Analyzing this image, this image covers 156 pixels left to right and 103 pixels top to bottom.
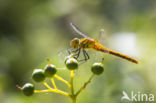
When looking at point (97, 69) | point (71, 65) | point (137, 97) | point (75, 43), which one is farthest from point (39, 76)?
point (137, 97)

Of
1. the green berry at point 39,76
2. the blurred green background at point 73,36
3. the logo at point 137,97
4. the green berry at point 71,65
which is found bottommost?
the green berry at point 39,76

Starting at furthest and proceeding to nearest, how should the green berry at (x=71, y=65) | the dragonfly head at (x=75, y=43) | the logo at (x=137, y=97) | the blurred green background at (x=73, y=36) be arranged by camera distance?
1. the blurred green background at (x=73, y=36)
2. the logo at (x=137, y=97)
3. the dragonfly head at (x=75, y=43)
4. the green berry at (x=71, y=65)

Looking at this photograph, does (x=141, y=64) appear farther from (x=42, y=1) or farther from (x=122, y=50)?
(x=42, y=1)

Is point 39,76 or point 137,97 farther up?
point 137,97

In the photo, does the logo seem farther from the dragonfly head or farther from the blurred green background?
the dragonfly head

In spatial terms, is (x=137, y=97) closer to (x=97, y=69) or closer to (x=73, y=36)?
(x=97, y=69)

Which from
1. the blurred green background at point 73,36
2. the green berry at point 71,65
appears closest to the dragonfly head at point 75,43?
the green berry at point 71,65

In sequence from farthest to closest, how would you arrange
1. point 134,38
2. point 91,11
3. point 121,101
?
point 91,11 → point 134,38 → point 121,101

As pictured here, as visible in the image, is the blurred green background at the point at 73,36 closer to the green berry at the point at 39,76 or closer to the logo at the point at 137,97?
the logo at the point at 137,97

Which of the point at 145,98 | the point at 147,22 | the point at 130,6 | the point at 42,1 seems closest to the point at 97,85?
the point at 145,98
